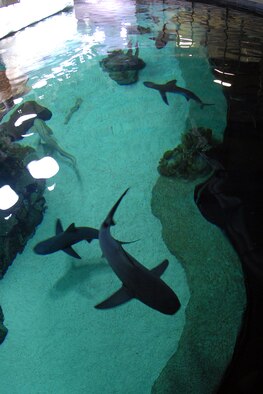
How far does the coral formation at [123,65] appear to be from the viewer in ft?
18.2

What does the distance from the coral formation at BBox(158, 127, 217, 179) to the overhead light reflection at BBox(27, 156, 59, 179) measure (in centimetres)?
126

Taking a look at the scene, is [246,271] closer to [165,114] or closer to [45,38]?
[165,114]

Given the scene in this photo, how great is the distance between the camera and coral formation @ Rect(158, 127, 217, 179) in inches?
143

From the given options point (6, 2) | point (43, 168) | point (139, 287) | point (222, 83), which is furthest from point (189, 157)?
point (6, 2)

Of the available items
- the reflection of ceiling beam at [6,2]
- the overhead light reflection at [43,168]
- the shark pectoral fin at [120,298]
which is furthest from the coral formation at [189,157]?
the reflection of ceiling beam at [6,2]

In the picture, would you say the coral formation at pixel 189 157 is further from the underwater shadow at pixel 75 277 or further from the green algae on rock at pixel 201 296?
the underwater shadow at pixel 75 277

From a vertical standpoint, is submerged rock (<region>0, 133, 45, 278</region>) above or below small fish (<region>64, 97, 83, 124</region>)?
below

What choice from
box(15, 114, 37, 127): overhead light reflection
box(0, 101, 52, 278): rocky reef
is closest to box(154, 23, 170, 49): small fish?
box(15, 114, 37, 127): overhead light reflection

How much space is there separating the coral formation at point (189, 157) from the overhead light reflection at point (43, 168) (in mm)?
1264

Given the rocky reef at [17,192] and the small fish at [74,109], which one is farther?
the small fish at [74,109]

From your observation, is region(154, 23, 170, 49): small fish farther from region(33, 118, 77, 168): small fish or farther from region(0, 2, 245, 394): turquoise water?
region(33, 118, 77, 168): small fish

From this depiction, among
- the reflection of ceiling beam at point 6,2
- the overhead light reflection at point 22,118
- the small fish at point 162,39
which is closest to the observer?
the overhead light reflection at point 22,118

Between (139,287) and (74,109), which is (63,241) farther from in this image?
(74,109)

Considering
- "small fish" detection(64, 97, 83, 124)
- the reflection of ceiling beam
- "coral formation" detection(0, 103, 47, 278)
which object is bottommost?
"coral formation" detection(0, 103, 47, 278)
